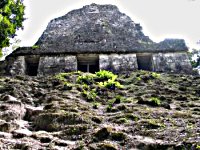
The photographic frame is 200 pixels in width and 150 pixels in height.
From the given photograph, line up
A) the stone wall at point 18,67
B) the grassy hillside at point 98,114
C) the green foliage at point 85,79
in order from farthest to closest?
the stone wall at point 18,67 < the green foliage at point 85,79 < the grassy hillside at point 98,114

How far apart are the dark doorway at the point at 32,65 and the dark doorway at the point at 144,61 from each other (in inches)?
155

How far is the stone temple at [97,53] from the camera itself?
13.6 m

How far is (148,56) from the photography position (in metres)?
14.5

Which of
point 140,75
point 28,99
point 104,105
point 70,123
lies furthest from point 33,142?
point 140,75

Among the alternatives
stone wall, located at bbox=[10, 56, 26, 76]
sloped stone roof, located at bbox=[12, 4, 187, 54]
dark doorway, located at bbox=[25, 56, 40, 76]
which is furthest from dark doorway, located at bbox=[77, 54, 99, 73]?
stone wall, located at bbox=[10, 56, 26, 76]

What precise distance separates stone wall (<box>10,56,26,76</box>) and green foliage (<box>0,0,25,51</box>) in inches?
73.2

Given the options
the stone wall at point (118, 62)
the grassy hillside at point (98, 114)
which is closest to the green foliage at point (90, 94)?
the grassy hillside at point (98, 114)

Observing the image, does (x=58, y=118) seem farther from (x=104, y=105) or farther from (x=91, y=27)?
(x=91, y=27)

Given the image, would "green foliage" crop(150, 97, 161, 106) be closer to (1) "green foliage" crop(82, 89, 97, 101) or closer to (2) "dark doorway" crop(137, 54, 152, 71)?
(1) "green foliage" crop(82, 89, 97, 101)

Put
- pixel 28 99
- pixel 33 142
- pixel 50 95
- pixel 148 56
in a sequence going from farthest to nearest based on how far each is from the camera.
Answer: pixel 148 56
pixel 50 95
pixel 28 99
pixel 33 142


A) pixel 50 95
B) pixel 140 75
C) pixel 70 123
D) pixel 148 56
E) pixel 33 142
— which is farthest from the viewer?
pixel 148 56

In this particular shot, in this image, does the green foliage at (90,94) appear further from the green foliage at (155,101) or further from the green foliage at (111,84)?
the green foliage at (155,101)

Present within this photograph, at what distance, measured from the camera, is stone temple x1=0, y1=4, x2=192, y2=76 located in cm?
1365

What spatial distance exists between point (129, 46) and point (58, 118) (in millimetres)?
8906
